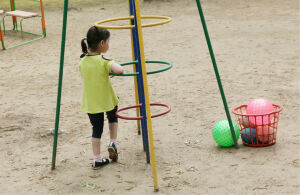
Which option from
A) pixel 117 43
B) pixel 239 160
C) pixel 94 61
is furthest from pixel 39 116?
pixel 117 43

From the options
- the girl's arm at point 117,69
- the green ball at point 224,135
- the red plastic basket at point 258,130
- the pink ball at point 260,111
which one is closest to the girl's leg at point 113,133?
the girl's arm at point 117,69

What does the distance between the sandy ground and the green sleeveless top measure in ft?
1.70

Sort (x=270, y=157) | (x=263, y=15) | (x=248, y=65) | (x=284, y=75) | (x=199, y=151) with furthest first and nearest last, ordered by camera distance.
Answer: (x=263, y=15) < (x=248, y=65) < (x=284, y=75) < (x=199, y=151) < (x=270, y=157)

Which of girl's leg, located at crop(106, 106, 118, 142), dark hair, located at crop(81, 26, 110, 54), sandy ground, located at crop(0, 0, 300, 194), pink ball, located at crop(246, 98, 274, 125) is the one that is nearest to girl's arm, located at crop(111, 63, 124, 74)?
dark hair, located at crop(81, 26, 110, 54)

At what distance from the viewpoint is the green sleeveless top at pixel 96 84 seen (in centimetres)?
351

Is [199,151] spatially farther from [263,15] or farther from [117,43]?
[263,15]

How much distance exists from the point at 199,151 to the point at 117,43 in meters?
4.88

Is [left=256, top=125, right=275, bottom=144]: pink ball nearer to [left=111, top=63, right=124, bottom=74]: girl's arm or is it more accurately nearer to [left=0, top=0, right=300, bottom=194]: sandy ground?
[left=0, top=0, right=300, bottom=194]: sandy ground

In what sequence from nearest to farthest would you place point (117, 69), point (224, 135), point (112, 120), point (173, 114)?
point (117, 69)
point (112, 120)
point (224, 135)
point (173, 114)

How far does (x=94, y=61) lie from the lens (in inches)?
139

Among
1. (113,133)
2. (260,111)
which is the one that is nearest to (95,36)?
(113,133)

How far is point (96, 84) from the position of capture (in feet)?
11.6

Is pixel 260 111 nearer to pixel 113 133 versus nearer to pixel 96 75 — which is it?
pixel 113 133

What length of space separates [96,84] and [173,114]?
1.54 meters
